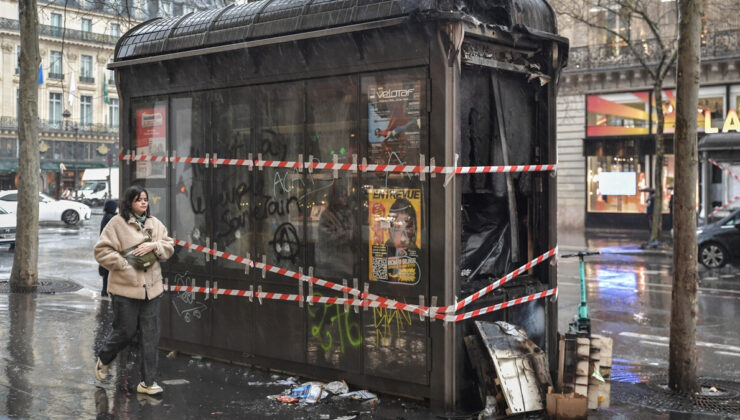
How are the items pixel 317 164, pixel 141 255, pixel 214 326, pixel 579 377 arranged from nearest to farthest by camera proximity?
pixel 579 377
pixel 141 255
pixel 317 164
pixel 214 326

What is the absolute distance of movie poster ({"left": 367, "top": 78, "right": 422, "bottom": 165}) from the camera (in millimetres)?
6672

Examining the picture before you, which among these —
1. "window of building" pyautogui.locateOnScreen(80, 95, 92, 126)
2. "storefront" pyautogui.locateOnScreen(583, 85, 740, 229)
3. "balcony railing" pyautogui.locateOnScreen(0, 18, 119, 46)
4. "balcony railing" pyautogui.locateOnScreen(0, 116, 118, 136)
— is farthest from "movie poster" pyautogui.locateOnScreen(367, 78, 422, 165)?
"window of building" pyautogui.locateOnScreen(80, 95, 92, 126)

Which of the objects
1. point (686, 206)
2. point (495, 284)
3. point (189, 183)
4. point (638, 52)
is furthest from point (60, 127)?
point (686, 206)

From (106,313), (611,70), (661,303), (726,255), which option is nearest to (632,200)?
(611,70)

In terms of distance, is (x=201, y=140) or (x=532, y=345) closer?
(x=532, y=345)

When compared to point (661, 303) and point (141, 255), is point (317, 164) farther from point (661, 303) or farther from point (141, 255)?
point (661, 303)

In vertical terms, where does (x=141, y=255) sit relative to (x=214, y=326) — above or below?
above

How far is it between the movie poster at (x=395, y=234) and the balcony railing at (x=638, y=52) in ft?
80.3

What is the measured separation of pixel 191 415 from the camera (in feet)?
21.3

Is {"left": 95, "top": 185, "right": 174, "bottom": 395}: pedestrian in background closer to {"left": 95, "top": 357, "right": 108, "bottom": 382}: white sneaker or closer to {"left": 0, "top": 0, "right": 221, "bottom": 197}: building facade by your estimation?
{"left": 95, "top": 357, "right": 108, "bottom": 382}: white sneaker

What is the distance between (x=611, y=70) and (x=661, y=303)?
22593mm

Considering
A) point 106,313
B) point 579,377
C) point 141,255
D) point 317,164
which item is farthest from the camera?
point 106,313

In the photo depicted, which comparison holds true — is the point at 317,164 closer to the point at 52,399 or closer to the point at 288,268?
the point at 288,268

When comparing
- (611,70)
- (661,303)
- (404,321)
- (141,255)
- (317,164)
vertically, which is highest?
(611,70)
